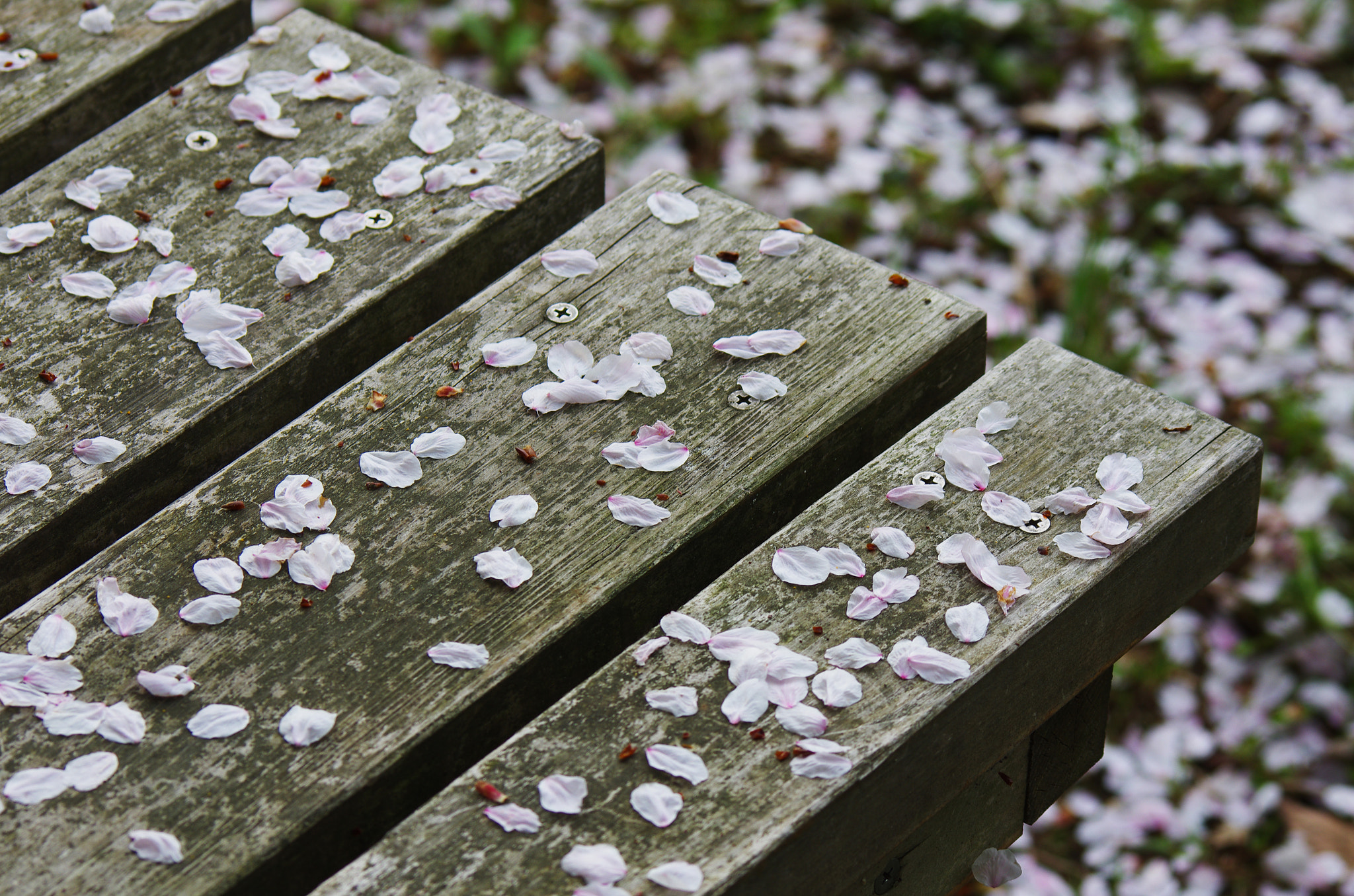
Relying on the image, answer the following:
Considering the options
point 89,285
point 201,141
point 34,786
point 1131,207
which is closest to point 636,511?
point 34,786

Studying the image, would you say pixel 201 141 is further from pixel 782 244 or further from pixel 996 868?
pixel 996 868

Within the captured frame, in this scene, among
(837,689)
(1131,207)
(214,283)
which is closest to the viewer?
(837,689)

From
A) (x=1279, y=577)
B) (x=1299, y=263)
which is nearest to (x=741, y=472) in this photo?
(x=1279, y=577)

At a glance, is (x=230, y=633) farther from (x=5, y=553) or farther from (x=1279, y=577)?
(x=1279, y=577)

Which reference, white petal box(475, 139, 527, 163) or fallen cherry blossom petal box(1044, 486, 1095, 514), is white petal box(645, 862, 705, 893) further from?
white petal box(475, 139, 527, 163)

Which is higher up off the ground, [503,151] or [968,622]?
[503,151]

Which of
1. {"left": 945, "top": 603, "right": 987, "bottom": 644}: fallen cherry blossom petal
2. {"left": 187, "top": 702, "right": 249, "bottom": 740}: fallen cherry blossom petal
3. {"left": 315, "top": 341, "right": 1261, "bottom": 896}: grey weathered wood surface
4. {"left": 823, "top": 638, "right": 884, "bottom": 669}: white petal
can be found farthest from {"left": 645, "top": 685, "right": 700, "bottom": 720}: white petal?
{"left": 187, "top": 702, "right": 249, "bottom": 740}: fallen cherry blossom petal
